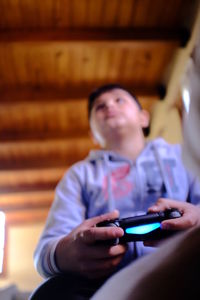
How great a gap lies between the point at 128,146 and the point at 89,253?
54 cm

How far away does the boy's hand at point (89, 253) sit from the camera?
53 centimetres

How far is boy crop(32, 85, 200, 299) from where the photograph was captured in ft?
1.85

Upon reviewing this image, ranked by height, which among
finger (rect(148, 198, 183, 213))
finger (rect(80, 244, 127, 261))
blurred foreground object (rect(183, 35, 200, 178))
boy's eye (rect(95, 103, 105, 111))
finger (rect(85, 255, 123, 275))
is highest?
blurred foreground object (rect(183, 35, 200, 178))

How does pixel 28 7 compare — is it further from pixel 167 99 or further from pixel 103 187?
pixel 103 187

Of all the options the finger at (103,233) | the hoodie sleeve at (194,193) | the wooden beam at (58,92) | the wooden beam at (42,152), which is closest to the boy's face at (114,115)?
the hoodie sleeve at (194,193)

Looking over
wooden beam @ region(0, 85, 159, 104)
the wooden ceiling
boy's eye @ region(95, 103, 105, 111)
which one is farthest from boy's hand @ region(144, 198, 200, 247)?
wooden beam @ region(0, 85, 159, 104)

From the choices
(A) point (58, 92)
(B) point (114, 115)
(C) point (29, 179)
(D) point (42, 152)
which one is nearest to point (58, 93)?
(A) point (58, 92)

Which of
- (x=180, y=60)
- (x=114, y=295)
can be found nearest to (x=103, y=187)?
(x=114, y=295)

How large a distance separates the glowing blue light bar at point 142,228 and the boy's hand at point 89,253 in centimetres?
3

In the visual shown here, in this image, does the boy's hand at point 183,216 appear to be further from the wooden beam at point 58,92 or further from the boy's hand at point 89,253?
the wooden beam at point 58,92

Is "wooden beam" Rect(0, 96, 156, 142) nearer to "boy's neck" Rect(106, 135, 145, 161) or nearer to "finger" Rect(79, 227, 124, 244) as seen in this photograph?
"boy's neck" Rect(106, 135, 145, 161)

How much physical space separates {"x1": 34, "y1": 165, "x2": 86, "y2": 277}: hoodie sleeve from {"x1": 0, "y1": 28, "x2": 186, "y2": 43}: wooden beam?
1.62 m

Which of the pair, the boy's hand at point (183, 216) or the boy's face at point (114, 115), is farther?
the boy's face at point (114, 115)

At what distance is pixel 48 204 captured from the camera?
16.1 feet
